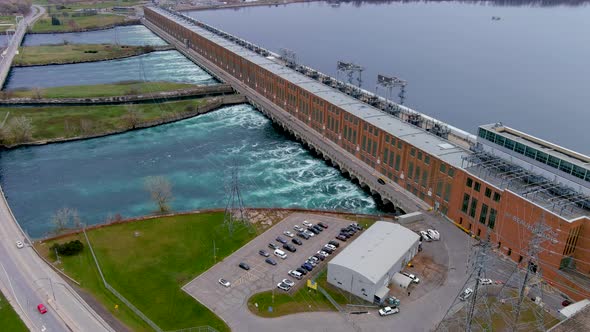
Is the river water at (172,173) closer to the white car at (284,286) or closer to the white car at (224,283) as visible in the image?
the white car at (224,283)

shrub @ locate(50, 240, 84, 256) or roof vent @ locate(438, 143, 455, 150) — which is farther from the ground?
roof vent @ locate(438, 143, 455, 150)

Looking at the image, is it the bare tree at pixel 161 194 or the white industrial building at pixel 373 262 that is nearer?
the white industrial building at pixel 373 262

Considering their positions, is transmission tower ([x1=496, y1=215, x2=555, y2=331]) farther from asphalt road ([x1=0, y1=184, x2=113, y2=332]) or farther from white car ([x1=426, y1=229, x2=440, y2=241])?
asphalt road ([x1=0, y1=184, x2=113, y2=332])

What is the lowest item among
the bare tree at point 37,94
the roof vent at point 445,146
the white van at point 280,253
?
the white van at point 280,253

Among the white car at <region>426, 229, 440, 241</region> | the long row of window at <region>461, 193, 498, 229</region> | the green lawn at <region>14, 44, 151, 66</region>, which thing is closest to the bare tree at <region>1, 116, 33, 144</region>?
the green lawn at <region>14, 44, 151, 66</region>

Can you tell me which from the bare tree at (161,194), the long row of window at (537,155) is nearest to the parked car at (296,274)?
the bare tree at (161,194)

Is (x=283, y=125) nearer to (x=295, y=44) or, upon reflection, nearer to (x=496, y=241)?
(x=496, y=241)

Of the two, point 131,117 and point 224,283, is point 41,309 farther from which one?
point 131,117
